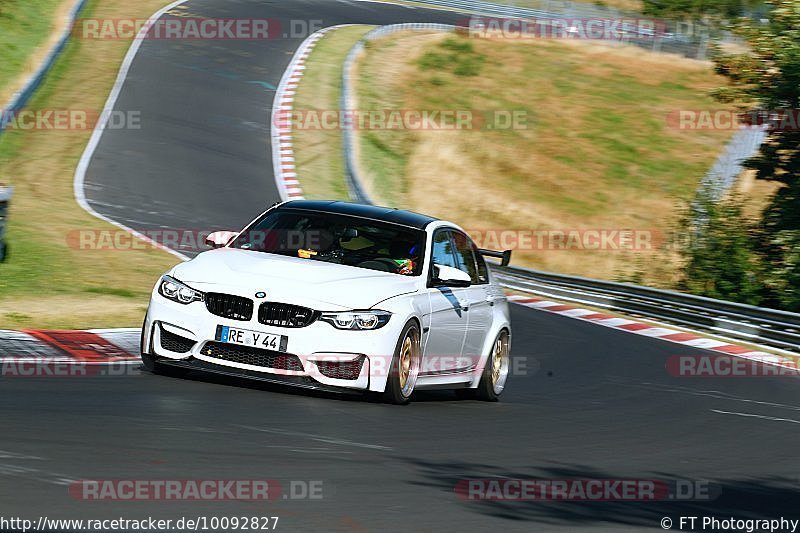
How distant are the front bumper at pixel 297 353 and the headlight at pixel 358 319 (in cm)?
4

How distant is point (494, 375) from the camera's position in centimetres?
1152

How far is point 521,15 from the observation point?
56500 mm

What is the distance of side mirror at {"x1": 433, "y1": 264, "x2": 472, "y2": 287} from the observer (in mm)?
10289

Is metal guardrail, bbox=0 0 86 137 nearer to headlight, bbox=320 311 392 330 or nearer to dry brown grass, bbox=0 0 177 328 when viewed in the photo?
dry brown grass, bbox=0 0 177 328

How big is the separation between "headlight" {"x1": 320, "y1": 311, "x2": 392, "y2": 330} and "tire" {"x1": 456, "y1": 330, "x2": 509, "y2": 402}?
7.25 feet

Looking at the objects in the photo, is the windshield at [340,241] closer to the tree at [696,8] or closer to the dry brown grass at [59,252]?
the dry brown grass at [59,252]

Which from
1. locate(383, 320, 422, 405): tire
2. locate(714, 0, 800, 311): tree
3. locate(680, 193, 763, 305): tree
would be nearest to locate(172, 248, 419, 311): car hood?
locate(383, 320, 422, 405): tire

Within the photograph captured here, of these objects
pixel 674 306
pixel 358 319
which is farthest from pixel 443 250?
pixel 674 306

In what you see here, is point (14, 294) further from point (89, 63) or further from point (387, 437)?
point (89, 63)

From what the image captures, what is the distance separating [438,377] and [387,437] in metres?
2.20

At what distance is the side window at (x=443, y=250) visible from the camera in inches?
418

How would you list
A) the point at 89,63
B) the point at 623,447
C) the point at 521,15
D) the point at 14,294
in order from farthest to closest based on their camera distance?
the point at 521,15
the point at 89,63
the point at 14,294
the point at 623,447

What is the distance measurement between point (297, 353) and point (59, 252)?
951 centimetres

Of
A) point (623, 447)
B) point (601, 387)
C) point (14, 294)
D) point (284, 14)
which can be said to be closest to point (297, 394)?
point (623, 447)
